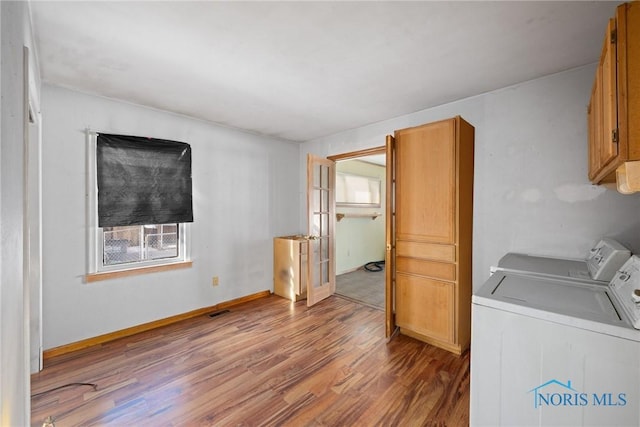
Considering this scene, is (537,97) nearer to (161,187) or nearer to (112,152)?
(161,187)

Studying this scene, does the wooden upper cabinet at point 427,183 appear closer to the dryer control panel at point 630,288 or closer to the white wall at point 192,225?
the dryer control panel at point 630,288

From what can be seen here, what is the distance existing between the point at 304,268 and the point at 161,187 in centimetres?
206

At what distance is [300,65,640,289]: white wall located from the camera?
2.00 meters

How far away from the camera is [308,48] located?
1.79 m

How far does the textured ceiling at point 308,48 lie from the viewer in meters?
1.46

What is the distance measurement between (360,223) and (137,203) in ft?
13.3

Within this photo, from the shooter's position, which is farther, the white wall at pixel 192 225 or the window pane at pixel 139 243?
the window pane at pixel 139 243

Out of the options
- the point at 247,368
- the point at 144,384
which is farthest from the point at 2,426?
the point at 247,368

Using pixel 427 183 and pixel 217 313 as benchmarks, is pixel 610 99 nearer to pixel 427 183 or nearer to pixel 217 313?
pixel 427 183

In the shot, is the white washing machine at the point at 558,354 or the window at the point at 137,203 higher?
the window at the point at 137,203

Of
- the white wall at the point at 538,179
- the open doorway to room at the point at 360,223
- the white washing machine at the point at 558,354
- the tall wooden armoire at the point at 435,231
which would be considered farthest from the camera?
the open doorway to room at the point at 360,223

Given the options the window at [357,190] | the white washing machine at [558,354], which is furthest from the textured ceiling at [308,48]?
the window at [357,190]

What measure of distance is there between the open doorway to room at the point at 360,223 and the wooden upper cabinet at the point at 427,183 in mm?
2089

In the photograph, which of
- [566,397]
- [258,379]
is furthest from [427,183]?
[258,379]
